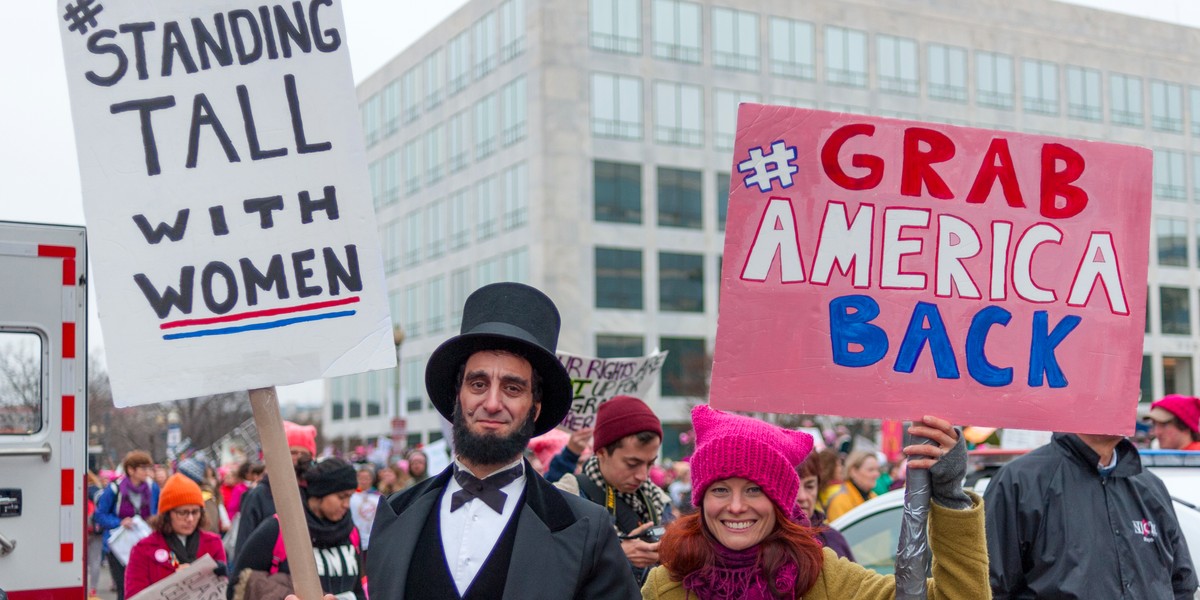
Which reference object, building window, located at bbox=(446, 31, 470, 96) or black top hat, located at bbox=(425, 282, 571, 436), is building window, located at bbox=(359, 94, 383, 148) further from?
black top hat, located at bbox=(425, 282, 571, 436)

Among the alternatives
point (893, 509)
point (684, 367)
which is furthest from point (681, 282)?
point (893, 509)

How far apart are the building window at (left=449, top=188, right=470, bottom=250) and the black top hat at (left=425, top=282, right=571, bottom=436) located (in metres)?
50.8

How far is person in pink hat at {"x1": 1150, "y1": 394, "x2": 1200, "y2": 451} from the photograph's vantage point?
8477mm

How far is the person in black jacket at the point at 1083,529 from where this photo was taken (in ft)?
16.5

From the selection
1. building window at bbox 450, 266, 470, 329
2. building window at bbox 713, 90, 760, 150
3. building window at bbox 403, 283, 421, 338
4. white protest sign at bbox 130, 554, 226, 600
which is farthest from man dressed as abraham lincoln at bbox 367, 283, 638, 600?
building window at bbox 403, 283, 421, 338

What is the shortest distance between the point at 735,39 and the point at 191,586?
47.2 m

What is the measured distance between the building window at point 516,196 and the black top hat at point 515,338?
45847 millimetres

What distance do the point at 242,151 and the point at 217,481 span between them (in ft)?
76.1

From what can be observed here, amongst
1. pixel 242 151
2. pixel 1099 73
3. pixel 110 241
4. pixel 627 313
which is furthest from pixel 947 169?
pixel 1099 73

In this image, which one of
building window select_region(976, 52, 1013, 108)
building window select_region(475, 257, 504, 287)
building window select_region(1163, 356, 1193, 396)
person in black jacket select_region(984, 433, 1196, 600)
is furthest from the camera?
building window select_region(1163, 356, 1193, 396)

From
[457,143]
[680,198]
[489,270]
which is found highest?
[457,143]

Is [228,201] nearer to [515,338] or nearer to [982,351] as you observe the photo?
[515,338]

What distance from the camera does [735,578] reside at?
12.4ft

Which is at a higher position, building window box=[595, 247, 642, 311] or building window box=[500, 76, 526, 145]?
building window box=[500, 76, 526, 145]
